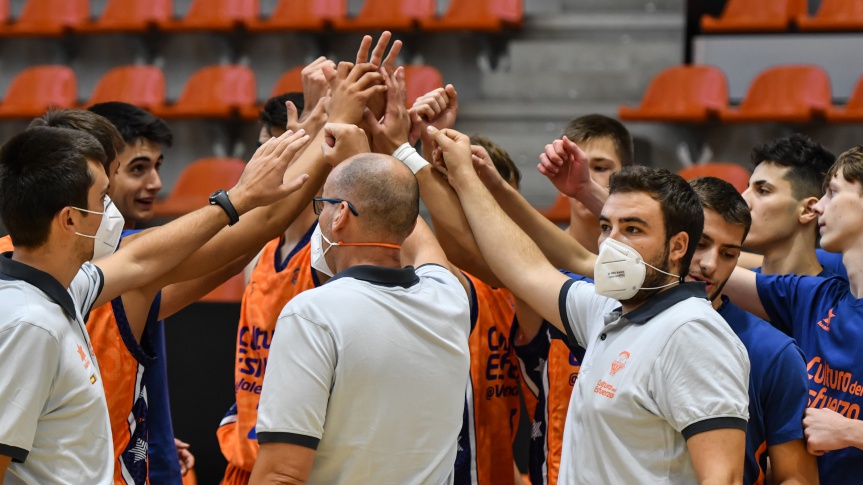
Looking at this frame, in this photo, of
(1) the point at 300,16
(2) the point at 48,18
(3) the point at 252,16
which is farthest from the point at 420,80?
(2) the point at 48,18

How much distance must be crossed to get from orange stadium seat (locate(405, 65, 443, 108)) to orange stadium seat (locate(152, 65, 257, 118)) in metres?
1.60

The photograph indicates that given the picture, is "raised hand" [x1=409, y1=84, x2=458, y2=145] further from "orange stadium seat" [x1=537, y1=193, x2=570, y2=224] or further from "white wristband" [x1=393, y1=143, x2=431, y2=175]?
"orange stadium seat" [x1=537, y1=193, x2=570, y2=224]

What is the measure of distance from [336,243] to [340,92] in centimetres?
84

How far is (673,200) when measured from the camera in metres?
3.01

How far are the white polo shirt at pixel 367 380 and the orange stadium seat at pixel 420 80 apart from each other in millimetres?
6161

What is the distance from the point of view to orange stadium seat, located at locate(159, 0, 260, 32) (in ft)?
33.4

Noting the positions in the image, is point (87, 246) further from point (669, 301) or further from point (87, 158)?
point (669, 301)

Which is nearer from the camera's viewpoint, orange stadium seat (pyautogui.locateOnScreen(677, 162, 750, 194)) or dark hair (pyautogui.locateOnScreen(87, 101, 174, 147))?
dark hair (pyautogui.locateOnScreen(87, 101, 174, 147))

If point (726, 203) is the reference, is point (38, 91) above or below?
below

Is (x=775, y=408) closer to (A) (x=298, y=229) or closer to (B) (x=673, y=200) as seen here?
(B) (x=673, y=200)

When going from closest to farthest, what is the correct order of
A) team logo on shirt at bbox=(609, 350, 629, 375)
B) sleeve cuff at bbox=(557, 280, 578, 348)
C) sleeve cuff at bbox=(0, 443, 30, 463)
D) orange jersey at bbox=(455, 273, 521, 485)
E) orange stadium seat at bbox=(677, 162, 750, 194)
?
sleeve cuff at bbox=(0, 443, 30, 463) → team logo on shirt at bbox=(609, 350, 629, 375) → sleeve cuff at bbox=(557, 280, 578, 348) → orange jersey at bbox=(455, 273, 521, 485) → orange stadium seat at bbox=(677, 162, 750, 194)

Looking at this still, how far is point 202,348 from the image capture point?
219 inches

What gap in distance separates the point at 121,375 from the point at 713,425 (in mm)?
1999

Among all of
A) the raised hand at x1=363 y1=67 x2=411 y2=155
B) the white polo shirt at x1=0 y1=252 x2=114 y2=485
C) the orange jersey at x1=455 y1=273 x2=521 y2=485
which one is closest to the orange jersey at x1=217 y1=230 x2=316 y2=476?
the raised hand at x1=363 y1=67 x2=411 y2=155
